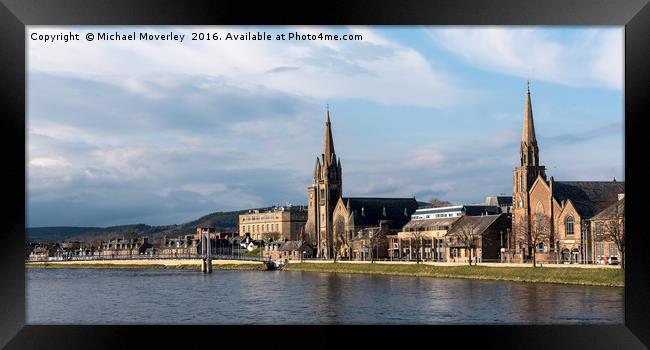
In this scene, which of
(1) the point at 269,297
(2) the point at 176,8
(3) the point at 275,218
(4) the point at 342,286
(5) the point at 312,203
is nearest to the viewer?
(2) the point at 176,8

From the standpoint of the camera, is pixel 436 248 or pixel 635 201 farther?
pixel 436 248

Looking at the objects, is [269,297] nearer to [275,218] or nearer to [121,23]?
[121,23]

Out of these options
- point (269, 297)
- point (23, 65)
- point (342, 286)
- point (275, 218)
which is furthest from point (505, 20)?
point (275, 218)

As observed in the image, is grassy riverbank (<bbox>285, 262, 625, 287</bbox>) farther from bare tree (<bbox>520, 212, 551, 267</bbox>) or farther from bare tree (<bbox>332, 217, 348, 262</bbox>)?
bare tree (<bbox>332, 217, 348, 262</bbox>)

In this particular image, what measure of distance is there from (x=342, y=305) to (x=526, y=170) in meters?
33.2

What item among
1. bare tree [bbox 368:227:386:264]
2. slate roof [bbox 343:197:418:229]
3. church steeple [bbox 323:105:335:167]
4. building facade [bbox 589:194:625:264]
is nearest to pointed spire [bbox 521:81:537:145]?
building facade [bbox 589:194:625:264]

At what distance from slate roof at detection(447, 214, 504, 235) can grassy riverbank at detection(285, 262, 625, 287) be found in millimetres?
7335

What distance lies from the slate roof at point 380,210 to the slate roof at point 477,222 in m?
24.7

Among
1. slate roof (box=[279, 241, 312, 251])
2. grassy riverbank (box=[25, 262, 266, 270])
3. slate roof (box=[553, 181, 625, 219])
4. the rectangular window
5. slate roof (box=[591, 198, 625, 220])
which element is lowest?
grassy riverbank (box=[25, 262, 266, 270])

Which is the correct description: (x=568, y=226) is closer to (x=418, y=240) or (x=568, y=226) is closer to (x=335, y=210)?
(x=418, y=240)

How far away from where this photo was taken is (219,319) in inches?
1008

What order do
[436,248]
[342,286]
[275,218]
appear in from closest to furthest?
[342,286], [436,248], [275,218]

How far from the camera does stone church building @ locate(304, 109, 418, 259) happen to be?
90.9 meters

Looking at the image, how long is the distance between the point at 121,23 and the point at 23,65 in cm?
158
